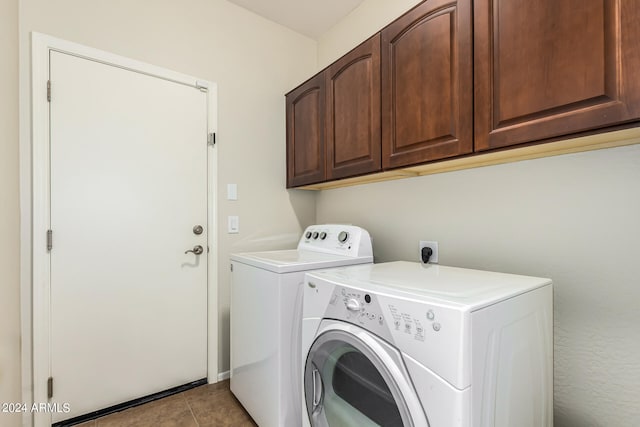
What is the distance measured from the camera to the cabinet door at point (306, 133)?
199 centimetres

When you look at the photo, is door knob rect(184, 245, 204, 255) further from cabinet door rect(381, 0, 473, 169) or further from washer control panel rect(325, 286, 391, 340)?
cabinet door rect(381, 0, 473, 169)

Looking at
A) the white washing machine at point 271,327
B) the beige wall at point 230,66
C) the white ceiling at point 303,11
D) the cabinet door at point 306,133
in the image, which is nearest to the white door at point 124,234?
the beige wall at point 230,66

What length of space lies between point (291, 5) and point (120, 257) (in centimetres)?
205

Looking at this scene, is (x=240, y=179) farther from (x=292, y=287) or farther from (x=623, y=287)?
(x=623, y=287)

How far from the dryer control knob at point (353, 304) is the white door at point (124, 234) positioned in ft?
4.32

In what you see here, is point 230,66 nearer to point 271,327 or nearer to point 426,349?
point 271,327

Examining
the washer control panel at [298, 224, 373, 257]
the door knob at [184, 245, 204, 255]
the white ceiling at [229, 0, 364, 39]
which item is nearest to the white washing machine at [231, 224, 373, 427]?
the washer control panel at [298, 224, 373, 257]

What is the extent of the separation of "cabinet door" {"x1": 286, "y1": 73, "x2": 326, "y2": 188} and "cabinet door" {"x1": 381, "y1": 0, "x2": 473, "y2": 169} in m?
0.56

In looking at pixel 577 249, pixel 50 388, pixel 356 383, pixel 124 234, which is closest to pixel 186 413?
pixel 50 388

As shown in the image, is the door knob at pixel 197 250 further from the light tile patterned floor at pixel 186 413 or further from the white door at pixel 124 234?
the light tile patterned floor at pixel 186 413

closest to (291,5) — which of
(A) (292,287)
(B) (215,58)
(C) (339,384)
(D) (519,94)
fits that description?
(B) (215,58)

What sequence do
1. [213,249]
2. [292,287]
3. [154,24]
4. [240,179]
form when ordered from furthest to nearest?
[240,179] < [213,249] < [154,24] < [292,287]

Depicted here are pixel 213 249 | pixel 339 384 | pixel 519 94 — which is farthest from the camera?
pixel 213 249

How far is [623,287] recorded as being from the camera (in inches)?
41.4
